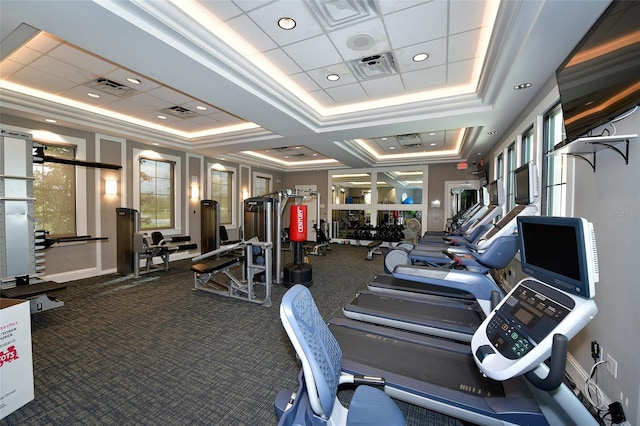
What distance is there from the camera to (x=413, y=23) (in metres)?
2.51

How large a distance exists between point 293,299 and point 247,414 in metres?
1.29

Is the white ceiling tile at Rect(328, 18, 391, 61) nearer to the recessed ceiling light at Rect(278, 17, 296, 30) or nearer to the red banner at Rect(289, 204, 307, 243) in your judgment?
the recessed ceiling light at Rect(278, 17, 296, 30)

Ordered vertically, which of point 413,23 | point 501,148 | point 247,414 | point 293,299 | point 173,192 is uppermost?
point 413,23

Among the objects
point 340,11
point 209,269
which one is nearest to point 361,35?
point 340,11

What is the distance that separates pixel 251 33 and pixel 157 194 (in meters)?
5.28

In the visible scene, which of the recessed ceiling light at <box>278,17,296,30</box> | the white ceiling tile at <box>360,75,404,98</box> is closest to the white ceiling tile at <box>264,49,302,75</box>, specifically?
the recessed ceiling light at <box>278,17,296,30</box>

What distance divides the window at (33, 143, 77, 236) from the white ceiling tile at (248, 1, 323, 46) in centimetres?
479

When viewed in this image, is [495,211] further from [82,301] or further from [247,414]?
[82,301]

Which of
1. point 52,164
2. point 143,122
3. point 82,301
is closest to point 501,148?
point 143,122

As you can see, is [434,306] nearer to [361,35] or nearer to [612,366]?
[612,366]

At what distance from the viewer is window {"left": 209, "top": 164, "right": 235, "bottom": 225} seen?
8.07 meters

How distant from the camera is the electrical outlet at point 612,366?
5.65ft

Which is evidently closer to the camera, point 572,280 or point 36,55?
point 572,280

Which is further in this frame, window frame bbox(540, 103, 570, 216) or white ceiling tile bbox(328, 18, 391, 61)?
window frame bbox(540, 103, 570, 216)
